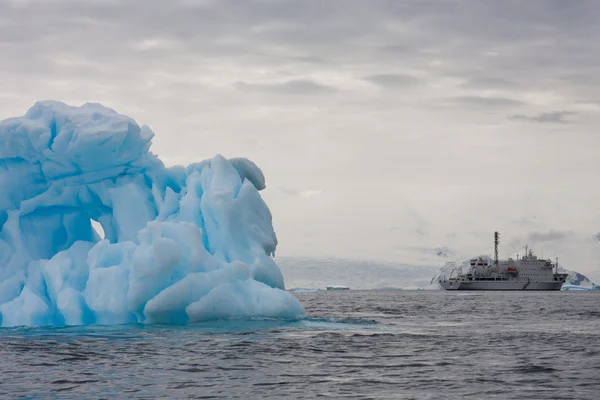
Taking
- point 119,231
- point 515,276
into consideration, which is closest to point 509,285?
point 515,276

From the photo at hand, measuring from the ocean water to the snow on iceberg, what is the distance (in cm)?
90

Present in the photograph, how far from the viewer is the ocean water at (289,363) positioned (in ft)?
46.3

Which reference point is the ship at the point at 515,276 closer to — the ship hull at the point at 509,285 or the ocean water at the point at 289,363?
the ship hull at the point at 509,285

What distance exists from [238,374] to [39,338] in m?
7.83

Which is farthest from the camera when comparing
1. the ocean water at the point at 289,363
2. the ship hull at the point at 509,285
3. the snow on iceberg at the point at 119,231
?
the ship hull at the point at 509,285

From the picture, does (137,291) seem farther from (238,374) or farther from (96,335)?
(238,374)

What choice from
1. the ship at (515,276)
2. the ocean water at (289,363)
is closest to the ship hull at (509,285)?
the ship at (515,276)

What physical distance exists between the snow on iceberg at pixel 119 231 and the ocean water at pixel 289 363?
0.90 metres

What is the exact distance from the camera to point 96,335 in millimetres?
22062

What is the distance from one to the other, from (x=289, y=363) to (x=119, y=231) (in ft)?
38.4

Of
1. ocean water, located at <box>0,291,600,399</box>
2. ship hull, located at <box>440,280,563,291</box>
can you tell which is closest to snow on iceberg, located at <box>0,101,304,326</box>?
ocean water, located at <box>0,291,600,399</box>

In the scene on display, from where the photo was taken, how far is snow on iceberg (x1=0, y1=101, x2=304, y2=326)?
24219mm

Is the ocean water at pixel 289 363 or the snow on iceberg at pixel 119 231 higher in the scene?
the snow on iceberg at pixel 119 231

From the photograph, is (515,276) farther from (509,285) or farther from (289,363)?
(289,363)
